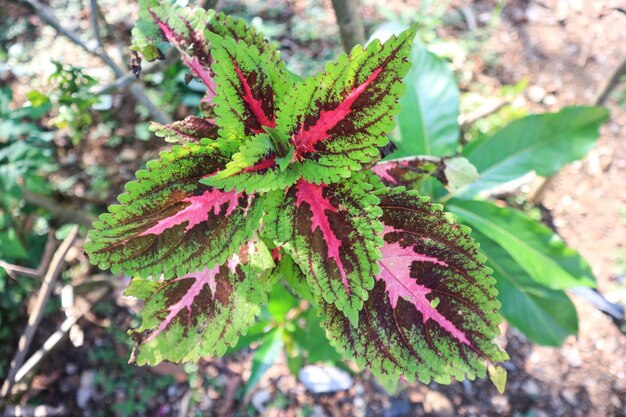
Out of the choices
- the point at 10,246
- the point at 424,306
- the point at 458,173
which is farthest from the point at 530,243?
the point at 10,246

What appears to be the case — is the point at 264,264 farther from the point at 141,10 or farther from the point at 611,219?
the point at 611,219

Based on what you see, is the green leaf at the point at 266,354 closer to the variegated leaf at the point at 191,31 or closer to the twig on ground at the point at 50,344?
the twig on ground at the point at 50,344

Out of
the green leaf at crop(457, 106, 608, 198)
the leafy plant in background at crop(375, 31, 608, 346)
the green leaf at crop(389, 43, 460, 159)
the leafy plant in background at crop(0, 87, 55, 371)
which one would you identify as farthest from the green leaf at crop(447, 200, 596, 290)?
the leafy plant in background at crop(0, 87, 55, 371)

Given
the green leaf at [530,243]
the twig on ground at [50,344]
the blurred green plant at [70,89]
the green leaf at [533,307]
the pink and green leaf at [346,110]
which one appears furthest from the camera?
the twig on ground at [50,344]

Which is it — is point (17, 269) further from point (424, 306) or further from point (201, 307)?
point (424, 306)

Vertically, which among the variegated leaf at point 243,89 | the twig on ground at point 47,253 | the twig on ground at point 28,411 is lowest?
the twig on ground at point 28,411

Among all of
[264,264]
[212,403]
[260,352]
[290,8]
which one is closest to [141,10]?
[264,264]

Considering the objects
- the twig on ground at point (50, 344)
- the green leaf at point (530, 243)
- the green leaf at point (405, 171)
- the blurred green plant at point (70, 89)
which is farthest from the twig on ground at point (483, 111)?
the twig on ground at point (50, 344)
